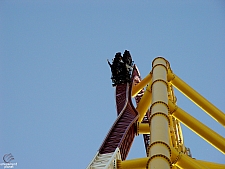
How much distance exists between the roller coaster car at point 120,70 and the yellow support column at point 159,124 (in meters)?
2.85

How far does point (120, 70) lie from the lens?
18.4 meters

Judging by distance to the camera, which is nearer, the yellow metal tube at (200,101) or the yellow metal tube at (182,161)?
the yellow metal tube at (182,161)

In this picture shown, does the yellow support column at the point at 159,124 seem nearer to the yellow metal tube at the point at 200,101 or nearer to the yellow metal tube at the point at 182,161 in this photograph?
the yellow metal tube at the point at 182,161

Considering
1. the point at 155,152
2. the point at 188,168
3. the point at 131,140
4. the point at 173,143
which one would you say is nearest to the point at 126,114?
the point at 131,140

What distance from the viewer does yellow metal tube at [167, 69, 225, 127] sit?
16.1 metres

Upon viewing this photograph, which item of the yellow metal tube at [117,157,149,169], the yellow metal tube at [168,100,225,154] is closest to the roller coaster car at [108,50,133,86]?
the yellow metal tube at [168,100,225,154]

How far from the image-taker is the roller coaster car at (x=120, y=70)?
1811cm

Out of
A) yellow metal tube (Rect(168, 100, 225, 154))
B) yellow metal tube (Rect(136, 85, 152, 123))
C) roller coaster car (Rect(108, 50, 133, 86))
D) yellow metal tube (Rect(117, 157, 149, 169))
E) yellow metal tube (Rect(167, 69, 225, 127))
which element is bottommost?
yellow metal tube (Rect(117, 157, 149, 169))

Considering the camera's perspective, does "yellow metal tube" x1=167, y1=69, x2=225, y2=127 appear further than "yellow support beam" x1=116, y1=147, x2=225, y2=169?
Yes

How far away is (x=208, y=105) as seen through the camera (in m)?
16.0

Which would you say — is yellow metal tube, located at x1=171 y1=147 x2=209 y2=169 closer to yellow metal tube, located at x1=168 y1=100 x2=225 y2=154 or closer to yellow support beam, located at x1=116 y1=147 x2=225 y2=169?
yellow support beam, located at x1=116 y1=147 x2=225 y2=169

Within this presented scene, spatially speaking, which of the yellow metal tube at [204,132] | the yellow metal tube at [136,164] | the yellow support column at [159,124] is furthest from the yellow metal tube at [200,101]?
the yellow metal tube at [136,164]

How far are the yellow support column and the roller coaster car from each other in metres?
2.85

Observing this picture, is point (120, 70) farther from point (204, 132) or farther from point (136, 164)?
point (136, 164)
